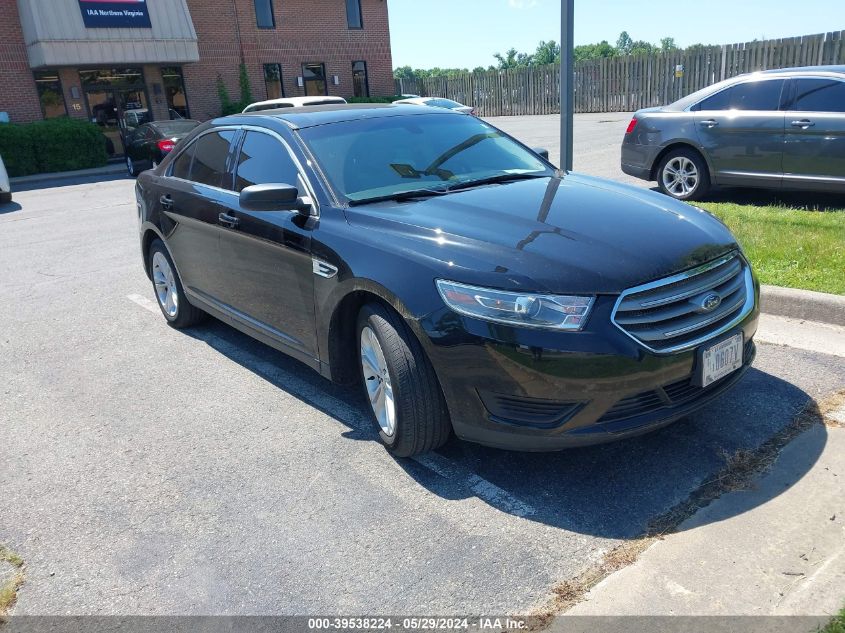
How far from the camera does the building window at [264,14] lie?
2852 centimetres

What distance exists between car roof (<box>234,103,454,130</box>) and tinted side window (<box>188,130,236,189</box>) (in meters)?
0.23

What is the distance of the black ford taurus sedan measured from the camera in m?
2.96

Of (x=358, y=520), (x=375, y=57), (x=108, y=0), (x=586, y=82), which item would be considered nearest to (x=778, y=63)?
(x=586, y=82)

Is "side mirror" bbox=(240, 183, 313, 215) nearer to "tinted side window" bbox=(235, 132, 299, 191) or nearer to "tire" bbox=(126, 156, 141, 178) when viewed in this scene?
"tinted side window" bbox=(235, 132, 299, 191)

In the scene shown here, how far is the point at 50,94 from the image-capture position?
23891 millimetres

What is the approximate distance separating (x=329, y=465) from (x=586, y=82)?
30099 millimetres

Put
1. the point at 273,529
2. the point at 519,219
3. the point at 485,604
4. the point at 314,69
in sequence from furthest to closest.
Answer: the point at 314,69
the point at 519,219
the point at 273,529
the point at 485,604

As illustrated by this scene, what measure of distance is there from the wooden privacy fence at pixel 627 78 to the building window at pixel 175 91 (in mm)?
12958

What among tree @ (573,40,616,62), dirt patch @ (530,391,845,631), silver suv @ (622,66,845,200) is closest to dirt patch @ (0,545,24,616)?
dirt patch @ (530,391,845,631)

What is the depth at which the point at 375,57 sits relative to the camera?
106ft

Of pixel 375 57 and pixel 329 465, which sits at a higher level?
pixel 375 57

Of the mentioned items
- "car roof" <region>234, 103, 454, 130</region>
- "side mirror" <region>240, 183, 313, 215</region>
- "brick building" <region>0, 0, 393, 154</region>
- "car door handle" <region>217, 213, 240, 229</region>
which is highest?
A: "brick building" <region>0, 0, 393, 154</region>

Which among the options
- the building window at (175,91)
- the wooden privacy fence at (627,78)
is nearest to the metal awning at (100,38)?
the building window at (175,91)

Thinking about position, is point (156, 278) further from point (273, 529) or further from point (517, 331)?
point (517, 331)
